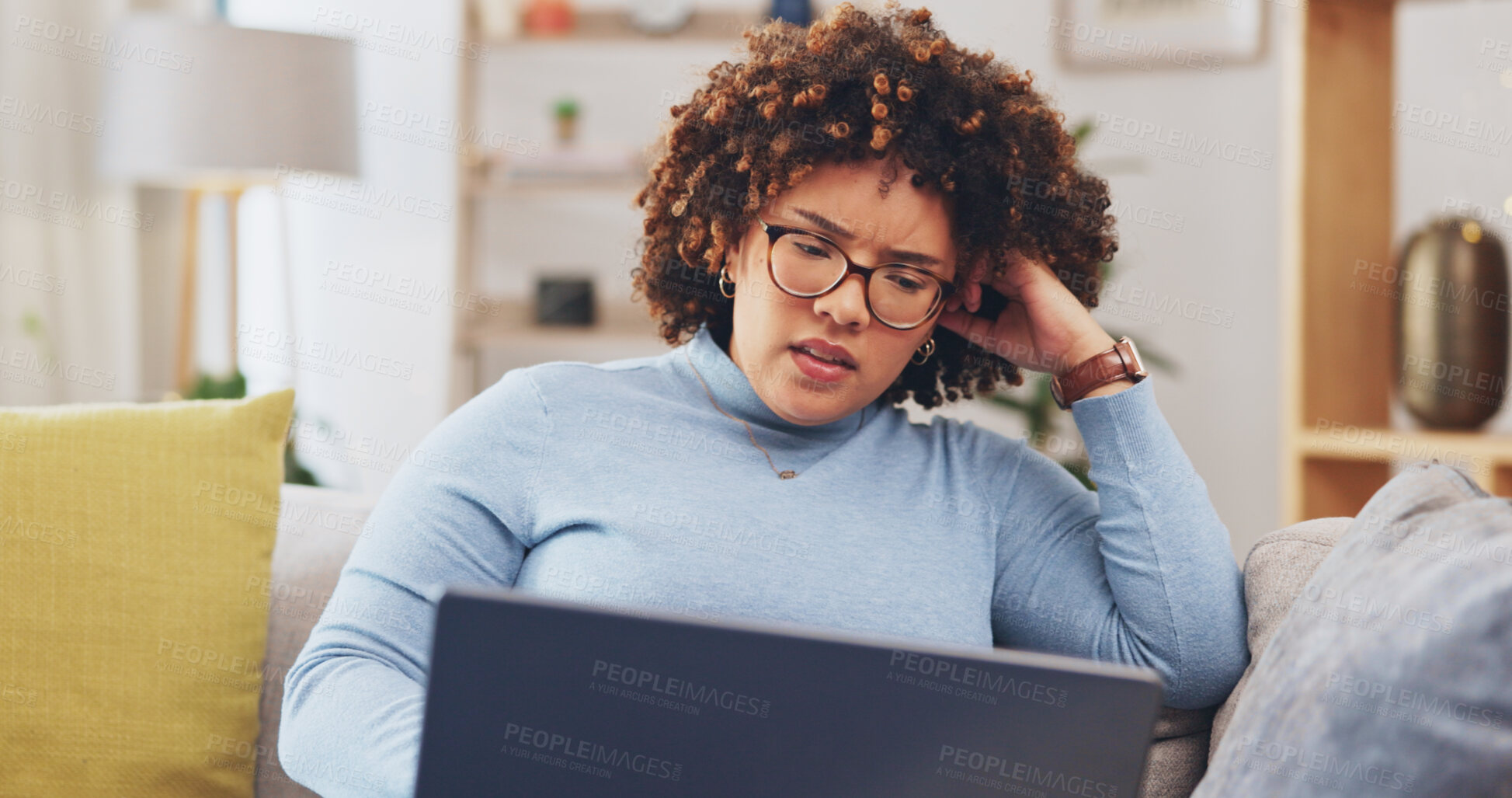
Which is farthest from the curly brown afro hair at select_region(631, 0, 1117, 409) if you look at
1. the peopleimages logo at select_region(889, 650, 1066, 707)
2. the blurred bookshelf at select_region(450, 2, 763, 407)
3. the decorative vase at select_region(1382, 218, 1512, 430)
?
the blurred bookshelf at select_region(450, 2, 763, 407)

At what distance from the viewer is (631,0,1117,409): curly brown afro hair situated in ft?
3.24

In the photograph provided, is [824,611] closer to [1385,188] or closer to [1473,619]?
[1473,619]

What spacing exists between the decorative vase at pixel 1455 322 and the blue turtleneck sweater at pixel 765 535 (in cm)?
111

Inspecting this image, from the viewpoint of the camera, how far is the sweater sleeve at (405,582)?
0.82 m

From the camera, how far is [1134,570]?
39.0 inches

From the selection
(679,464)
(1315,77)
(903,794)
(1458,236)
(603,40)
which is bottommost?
(903,794)

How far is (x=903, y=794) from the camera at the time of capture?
24.3 inches

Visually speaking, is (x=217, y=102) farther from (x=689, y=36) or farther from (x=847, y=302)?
(x=847, y=302)

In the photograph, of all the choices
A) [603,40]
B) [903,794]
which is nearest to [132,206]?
[603,40]

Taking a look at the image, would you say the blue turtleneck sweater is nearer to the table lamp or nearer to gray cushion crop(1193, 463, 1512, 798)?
gray cushion crop(1193, 463, 1512, 798)

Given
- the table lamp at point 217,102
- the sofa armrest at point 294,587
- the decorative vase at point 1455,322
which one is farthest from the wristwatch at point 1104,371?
the table lamp at point 217,102

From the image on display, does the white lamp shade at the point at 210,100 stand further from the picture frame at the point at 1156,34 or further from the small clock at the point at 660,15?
the picture frame at the point at 1156,34

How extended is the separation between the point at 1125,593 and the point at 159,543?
0.92 m

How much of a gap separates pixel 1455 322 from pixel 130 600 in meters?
1.90
